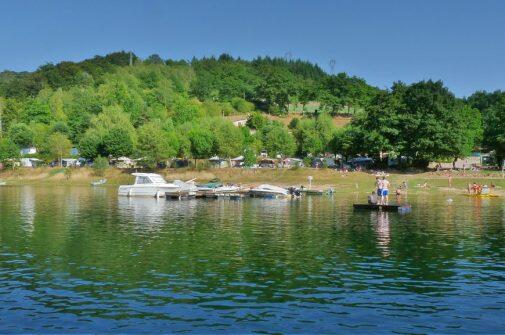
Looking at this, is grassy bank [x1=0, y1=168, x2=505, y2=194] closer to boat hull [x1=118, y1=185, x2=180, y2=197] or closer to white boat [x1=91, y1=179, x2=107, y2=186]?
white boat [x1=91, y1=179, x2=107, y2=186]

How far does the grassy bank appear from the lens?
10294 centimetres

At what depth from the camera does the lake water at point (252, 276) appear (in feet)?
69.8

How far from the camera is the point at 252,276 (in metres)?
28.4

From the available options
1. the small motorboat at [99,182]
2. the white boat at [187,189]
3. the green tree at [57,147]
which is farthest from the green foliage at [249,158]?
the green tree at [57,147]

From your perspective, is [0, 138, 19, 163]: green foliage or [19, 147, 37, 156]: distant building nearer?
[0, 138, 19, 163]: green foliage

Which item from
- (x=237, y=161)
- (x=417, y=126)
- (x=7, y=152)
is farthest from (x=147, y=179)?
(x=7, y=152)

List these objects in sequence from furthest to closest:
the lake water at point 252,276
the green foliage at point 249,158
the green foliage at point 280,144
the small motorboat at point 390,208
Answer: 1. the green foliage at point 280,144
2. the green foliage at point 249,158
3. the small motorboat at point 390,208
4. the lake water at point 252,276

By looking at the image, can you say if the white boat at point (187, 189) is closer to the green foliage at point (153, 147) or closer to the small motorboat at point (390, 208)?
the small motorboat at point (390, 208)

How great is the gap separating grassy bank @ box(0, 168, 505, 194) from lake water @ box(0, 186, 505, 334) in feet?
168

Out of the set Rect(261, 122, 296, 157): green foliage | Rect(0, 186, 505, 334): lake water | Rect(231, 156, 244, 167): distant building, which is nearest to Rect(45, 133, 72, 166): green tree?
Rect(231, 156, 244, 167): distant building

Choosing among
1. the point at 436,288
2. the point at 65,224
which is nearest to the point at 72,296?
the point at 436,288

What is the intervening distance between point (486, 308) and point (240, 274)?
1120 cm

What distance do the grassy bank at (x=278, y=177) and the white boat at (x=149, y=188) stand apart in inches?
1027

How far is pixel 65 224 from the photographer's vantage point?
49938mm
